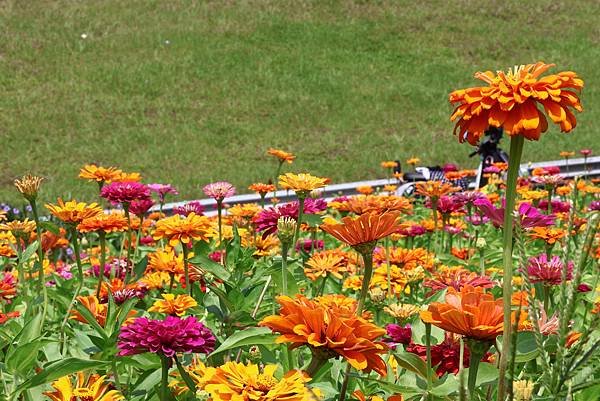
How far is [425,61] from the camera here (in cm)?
1415

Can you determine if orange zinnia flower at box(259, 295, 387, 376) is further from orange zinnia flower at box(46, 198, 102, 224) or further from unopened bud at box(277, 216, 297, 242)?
orange zinnia flower at box(46, 198, 102, 224)

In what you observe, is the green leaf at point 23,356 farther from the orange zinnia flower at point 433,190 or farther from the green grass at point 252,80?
the green grass at point 252,80

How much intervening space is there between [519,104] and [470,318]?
28cm

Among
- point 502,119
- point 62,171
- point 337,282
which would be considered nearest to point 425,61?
point 62,171

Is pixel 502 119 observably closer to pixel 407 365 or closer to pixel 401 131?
pixel 407 365

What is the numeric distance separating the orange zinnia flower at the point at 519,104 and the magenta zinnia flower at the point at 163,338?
0.46 metres

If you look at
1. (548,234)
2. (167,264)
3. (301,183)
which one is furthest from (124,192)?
(548,234)

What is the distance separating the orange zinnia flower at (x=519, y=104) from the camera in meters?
1.00

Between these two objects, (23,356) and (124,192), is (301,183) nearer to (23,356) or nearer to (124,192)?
(124,192)

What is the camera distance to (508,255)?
3.00 ft

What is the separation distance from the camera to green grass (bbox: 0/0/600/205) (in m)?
10.2

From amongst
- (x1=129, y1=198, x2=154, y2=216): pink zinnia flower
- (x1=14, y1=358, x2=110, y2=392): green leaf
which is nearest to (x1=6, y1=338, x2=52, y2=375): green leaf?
(x1=14, y1=358, x2=110, y2=392): green leaf

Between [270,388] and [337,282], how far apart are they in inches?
62.0

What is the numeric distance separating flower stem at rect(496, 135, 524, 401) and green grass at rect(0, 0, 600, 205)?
25.0 ft
